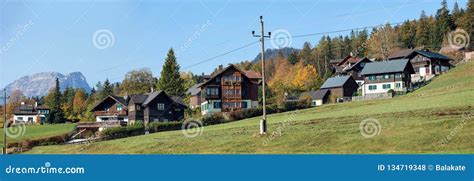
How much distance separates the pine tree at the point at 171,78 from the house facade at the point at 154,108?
821cm

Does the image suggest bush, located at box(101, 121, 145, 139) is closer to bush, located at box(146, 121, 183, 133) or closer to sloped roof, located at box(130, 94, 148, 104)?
bush, located at box(146, 121, 183, 133)

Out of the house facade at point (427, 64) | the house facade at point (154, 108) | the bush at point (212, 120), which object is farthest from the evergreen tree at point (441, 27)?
the bush at point (212, 120)

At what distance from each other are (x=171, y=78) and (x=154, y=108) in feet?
42.9

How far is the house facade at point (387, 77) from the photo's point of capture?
3851 inches

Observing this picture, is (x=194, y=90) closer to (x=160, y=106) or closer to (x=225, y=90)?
(x=225, y=90)

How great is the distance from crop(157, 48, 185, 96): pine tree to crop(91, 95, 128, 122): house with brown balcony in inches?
413

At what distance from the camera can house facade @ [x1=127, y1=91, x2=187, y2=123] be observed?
9106cm

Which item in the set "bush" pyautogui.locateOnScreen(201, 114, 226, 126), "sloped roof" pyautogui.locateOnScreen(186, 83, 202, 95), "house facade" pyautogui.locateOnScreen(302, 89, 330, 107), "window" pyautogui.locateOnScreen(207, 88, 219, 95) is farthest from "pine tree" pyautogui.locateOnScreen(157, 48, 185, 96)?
"bush" pyautogui.locateOnScreen(201, 114, 226, 126)

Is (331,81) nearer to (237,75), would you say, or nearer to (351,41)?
(237,75)

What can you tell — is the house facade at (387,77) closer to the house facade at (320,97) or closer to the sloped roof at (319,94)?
the house facade at (320,97)

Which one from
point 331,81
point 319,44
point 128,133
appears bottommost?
point 128,133
